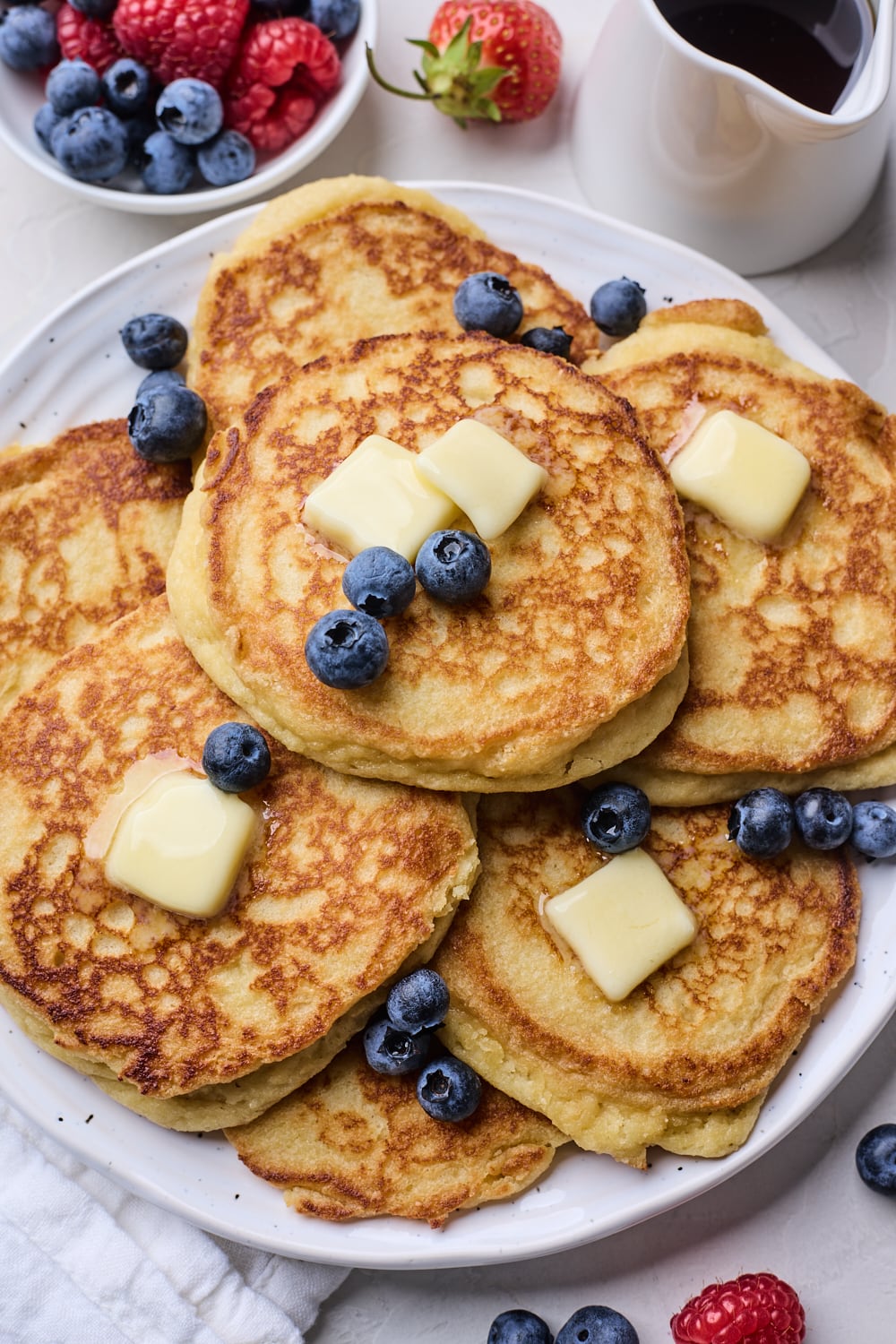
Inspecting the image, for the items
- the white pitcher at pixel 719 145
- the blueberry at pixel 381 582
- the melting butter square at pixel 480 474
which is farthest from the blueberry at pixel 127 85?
the blueberry at pixel 381 582

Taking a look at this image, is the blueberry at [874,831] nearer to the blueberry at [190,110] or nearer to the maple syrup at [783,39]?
the maple syrup at [783,39]

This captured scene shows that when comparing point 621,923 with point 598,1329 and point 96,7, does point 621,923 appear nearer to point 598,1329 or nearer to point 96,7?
point 598,1329

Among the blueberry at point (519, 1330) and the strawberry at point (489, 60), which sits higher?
the strawberry at point (489, 60)

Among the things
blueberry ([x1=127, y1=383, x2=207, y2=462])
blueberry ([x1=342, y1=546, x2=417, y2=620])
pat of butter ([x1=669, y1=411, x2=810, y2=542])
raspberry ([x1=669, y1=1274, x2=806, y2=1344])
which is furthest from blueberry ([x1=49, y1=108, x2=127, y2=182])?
raspberry ([x1=669, y1=1274, x2=806, y2=1344])

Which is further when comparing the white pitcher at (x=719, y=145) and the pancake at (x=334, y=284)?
the pancake at (x=334, y=284)

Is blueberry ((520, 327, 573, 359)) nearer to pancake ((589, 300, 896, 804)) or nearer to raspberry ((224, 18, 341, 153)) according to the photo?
pancake ((589, 300, 896, 804))

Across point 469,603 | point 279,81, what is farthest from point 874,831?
point 279,81
